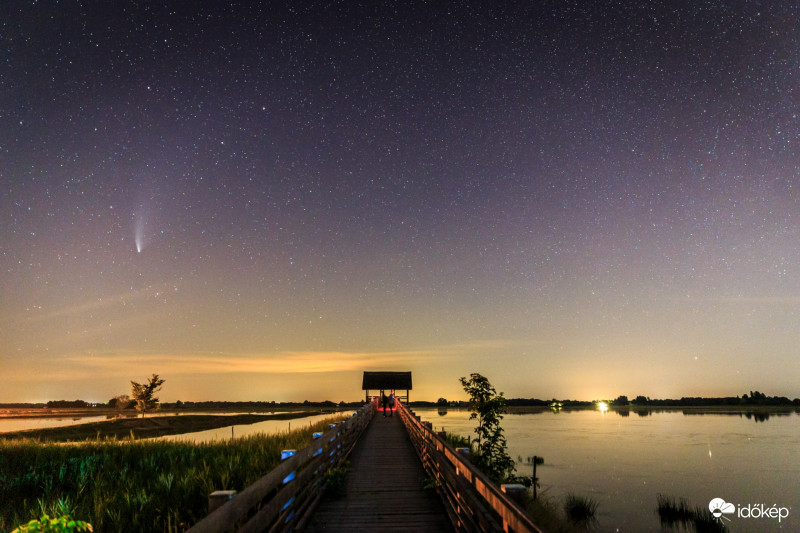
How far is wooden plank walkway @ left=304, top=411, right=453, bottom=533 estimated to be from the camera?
7418 millimetres

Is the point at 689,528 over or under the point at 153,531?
under

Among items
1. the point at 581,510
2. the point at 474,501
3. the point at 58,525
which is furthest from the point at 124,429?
the point at 474,501

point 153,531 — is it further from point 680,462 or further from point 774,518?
point 680,462

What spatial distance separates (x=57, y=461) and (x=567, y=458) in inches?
1417

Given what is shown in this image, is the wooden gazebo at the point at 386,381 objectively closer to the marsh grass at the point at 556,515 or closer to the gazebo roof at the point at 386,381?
the gazebo roof at the point at 386,381

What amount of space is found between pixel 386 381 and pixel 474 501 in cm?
4882

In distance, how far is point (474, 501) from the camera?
5.41m

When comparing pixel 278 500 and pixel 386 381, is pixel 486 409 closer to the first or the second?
pixel 278 500

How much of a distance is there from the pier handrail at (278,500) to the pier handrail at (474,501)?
2.26 meters

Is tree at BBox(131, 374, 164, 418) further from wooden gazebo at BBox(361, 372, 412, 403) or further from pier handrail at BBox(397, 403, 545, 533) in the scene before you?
pier handrail at BBox(397, 403, 545, 533)

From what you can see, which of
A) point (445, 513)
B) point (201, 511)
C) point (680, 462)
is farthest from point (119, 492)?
point (680, 462)

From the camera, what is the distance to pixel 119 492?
32.8ft

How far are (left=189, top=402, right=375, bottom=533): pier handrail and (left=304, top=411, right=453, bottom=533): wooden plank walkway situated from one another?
397mm

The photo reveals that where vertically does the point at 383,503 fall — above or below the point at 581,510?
above
